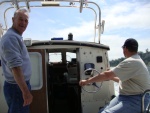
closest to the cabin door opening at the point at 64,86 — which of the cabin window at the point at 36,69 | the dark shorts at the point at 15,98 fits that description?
the cabin window at the point at 36,69

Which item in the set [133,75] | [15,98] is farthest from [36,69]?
[133,75]

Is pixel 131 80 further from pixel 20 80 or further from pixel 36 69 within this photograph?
pixel 36 69

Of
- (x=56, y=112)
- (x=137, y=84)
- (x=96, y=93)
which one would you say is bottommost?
(x=56, y=112)

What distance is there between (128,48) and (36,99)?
7.92 ft

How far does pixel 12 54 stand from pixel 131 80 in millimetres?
1825

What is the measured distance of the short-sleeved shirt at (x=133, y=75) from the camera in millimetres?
3576

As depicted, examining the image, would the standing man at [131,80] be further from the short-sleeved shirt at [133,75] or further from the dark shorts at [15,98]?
the dark shorts at [15,98]

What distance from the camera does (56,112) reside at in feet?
21.9

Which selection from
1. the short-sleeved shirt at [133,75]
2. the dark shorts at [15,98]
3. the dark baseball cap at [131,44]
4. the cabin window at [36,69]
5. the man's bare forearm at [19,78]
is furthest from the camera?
the cabin window at [36,69]

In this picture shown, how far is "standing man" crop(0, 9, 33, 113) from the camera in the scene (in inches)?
113

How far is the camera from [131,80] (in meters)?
3.68

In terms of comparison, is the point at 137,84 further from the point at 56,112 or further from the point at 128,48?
the point at 56,112

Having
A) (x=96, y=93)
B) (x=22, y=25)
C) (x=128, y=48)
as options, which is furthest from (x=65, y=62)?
(x=22, y=25)

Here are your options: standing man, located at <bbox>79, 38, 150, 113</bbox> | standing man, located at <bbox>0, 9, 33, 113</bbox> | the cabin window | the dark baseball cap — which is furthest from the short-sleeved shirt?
the cabin window
